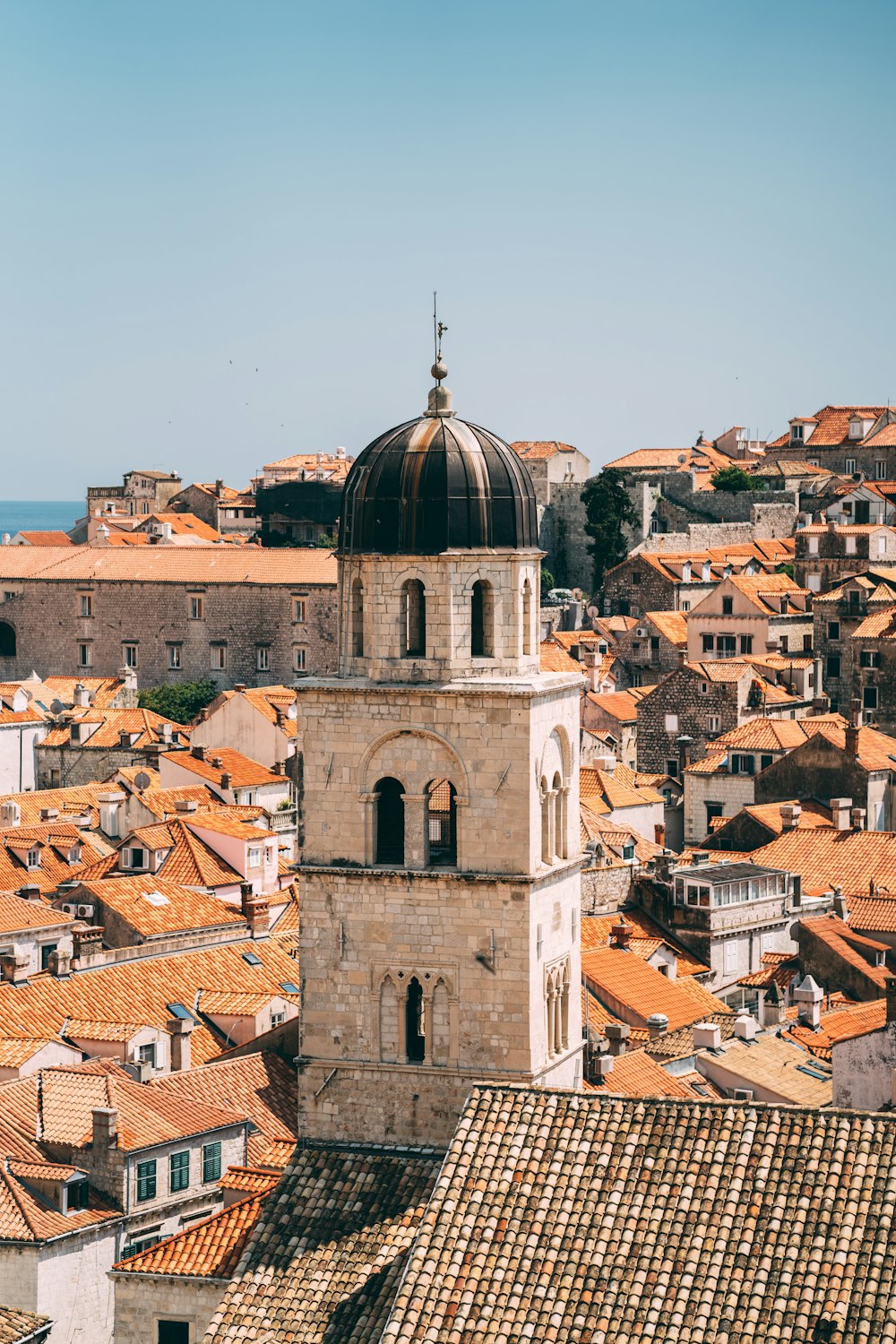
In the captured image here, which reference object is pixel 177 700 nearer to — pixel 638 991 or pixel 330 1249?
pixel 638 991

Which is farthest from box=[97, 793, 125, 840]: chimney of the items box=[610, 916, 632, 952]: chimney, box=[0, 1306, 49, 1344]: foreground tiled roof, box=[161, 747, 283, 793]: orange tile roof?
box=[0, 1306, 49, 1344]: foreground tiled roof

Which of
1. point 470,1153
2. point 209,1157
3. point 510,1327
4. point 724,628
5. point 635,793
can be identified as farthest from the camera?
point 724,628

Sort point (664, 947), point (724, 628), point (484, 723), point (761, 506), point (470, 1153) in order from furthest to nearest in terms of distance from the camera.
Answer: point (761, 506)
point (724, 628)
point (664, 947)
point (484, 723)
point (470, 1153)

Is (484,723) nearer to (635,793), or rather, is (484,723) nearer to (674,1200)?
(674,1200)

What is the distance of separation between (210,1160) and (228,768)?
125ft

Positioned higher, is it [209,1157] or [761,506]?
[761,506]

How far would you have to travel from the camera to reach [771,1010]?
43188 millimetres

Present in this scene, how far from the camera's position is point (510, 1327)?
20688mm

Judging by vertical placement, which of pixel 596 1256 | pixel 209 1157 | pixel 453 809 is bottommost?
pixel 209 1157

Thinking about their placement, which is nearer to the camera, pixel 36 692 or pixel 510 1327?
pixel 510 1327

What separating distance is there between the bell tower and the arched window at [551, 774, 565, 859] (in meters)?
Result: 0.22

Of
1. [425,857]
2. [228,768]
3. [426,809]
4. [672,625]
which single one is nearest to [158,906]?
[228,768]

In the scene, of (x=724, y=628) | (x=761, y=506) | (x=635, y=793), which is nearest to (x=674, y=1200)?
(x=635, y=793)

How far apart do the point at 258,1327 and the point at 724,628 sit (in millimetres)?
64568
